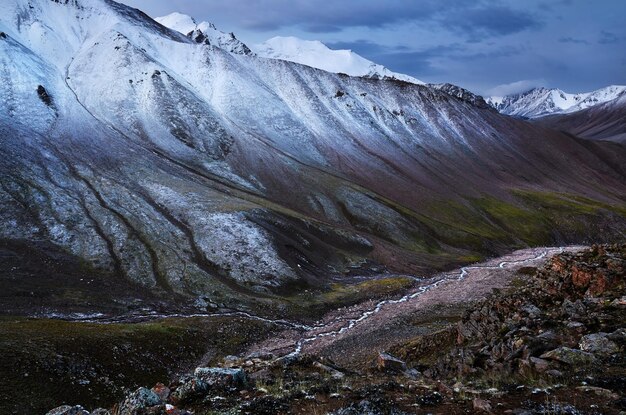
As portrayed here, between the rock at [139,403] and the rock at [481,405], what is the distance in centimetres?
1160

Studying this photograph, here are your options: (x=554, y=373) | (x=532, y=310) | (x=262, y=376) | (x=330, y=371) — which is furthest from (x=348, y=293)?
(x=554, y=373)

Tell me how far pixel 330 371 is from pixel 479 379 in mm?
8810

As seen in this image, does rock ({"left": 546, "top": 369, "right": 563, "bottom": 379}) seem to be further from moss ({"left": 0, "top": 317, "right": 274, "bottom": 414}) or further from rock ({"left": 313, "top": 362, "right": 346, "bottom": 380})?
moss ({"left": 0, "top": 317, "right": 274, "bottom": 414})

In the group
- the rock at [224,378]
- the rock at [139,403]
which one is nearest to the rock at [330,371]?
the rock at [224,378]

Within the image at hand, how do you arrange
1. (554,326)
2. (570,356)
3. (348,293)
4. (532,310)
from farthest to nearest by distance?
(348,293) < (532,310) < (554,326) < (570,356)

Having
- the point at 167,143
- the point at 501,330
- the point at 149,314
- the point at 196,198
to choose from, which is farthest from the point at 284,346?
→ the point at 167,143

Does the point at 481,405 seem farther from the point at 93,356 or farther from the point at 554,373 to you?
the point at 93,356

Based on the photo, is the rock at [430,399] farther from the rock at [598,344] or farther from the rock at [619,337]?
the rock at [619,337]

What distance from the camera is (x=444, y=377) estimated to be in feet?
79.0

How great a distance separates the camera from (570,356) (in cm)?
2122

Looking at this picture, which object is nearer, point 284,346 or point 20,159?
point 284,346

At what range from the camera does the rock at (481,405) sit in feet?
53.7

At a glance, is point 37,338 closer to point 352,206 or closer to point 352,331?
point 352,331

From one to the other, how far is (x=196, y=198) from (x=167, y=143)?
2014 inches
